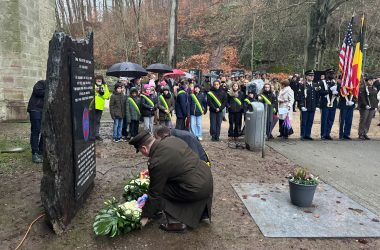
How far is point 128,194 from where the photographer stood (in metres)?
5.14

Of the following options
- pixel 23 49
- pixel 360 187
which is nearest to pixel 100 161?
pixel 360 187

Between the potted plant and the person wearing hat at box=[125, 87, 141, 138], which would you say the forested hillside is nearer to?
the person wearing hat at box=[125, 87, 141, 138]

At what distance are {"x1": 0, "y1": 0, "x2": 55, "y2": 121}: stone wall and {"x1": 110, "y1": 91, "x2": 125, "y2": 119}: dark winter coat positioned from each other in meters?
4.72

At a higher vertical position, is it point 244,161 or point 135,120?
point 135,120

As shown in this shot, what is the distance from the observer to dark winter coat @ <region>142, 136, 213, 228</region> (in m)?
3.98

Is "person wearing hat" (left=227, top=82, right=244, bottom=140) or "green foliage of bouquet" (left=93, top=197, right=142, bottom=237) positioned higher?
"person wearing hat" (left=227, top=82, right=244, bottom=140)

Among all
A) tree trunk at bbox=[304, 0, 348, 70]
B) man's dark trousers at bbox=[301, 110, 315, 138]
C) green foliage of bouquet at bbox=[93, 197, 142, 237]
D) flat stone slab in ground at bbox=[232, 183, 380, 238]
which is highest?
tree trunk at bbox=[304, 0, 348, 70]

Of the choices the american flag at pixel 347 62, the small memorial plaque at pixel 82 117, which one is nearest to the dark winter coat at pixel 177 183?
the small memorial plaque at pixel 82 117

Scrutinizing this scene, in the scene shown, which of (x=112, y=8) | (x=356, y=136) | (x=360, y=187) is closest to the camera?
(x=360, y=187)

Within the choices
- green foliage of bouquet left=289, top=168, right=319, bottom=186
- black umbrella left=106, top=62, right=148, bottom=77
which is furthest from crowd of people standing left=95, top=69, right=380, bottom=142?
green foliage of bouquet left=289, top=168, right=319, bottom=186

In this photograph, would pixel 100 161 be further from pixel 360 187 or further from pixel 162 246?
pixel 360 187

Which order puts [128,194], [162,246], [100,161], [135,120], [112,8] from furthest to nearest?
[112,8] → [135,120] → [100,161] → [128,194] → [162,246]

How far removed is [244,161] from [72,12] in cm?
3861

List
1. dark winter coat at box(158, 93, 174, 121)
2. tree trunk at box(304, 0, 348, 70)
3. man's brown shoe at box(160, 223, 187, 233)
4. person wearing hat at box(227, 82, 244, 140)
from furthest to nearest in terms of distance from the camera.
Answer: tree trunk at box(304, 0, 348, 70) < person wearing hat at box(227, 82, 244, 140) < dark winter coat at box(158, 93, 174, 121) < man's brown shoe at box(160, 223, 187, 233)
